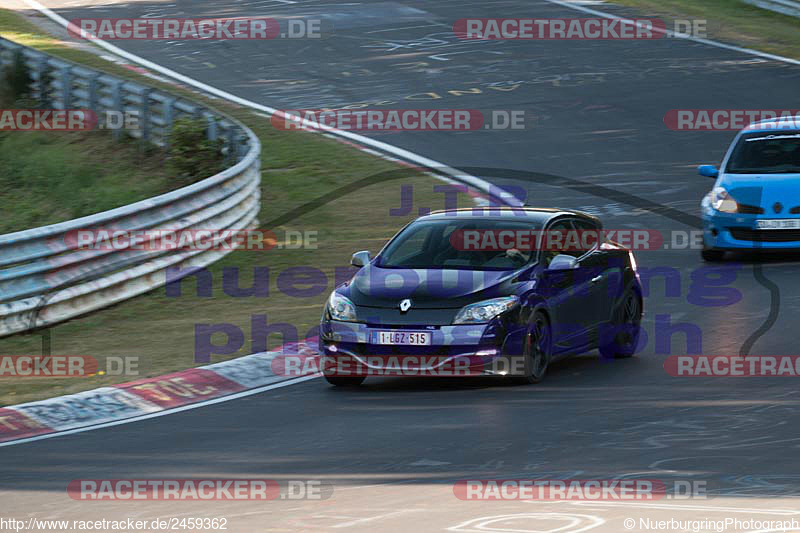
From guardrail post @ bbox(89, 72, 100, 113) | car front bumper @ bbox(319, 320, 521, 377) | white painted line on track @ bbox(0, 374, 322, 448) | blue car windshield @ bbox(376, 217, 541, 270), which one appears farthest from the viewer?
guardrail post @ bbox(89, 72, 100, 113)

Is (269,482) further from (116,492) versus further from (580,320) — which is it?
(580,320)

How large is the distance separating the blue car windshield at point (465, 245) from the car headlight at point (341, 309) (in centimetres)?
62

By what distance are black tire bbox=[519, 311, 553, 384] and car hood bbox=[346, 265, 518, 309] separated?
39 centimetres

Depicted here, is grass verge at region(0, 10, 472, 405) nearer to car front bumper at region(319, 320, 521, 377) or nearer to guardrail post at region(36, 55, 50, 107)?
car front bumper at region(319, 320, 521, 377)

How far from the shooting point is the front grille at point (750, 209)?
17.1 meters

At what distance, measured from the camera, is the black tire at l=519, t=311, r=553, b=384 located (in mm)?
11547

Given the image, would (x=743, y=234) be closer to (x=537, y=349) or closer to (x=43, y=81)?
(x=537, y=349)


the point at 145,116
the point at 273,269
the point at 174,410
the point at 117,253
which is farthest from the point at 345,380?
the point at 145,116

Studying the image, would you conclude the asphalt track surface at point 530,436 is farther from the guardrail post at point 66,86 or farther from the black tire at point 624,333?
the guardrail post at point 66,86

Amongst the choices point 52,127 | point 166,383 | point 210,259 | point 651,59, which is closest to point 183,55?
point 52,127

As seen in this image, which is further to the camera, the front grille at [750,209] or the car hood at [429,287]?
the front grille at [750,209]

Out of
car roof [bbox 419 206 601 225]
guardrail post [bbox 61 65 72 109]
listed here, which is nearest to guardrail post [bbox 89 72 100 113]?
guardrail post [bbox 61 65 72 109]

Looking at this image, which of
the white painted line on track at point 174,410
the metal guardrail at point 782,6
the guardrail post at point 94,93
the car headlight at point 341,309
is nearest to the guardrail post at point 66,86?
the guardrail post at point 94,93

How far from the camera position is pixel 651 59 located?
3297 cm
